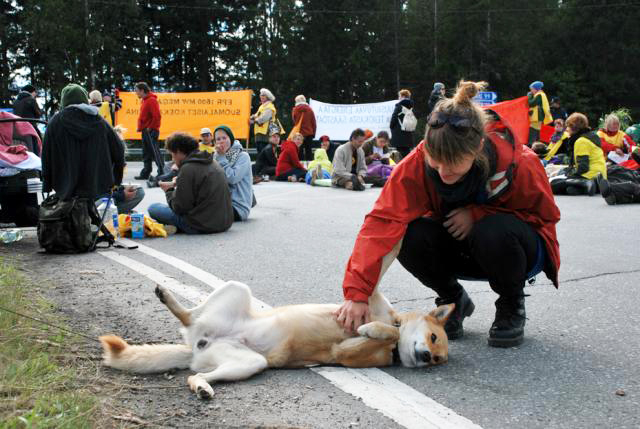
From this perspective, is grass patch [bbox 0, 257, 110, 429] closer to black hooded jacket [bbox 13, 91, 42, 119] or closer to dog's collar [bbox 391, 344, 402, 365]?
dog's collar [bbox 391, 344, 402, 365]

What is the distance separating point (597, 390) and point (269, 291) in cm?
264

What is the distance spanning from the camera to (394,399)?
9.44 ft

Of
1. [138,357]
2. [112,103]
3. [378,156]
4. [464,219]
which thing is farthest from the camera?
[112,103]

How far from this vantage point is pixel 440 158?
3062mm

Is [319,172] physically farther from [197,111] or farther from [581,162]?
[197,111]

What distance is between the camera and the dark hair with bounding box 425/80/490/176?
9.91 ft

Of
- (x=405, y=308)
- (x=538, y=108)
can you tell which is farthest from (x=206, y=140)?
(x=538, y=108)

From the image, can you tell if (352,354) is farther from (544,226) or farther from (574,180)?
(574,180)

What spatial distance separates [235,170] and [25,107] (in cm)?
725

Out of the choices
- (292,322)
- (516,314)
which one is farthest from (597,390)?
(292,322)

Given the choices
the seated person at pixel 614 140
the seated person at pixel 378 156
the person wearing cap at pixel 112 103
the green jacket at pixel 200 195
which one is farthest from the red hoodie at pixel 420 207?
the person wearing cap at pixel 112 103

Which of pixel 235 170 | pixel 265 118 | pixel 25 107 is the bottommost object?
pixel 235 170

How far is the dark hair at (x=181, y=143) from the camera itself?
8.20 meters

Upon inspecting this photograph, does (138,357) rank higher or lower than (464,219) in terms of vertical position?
lower
